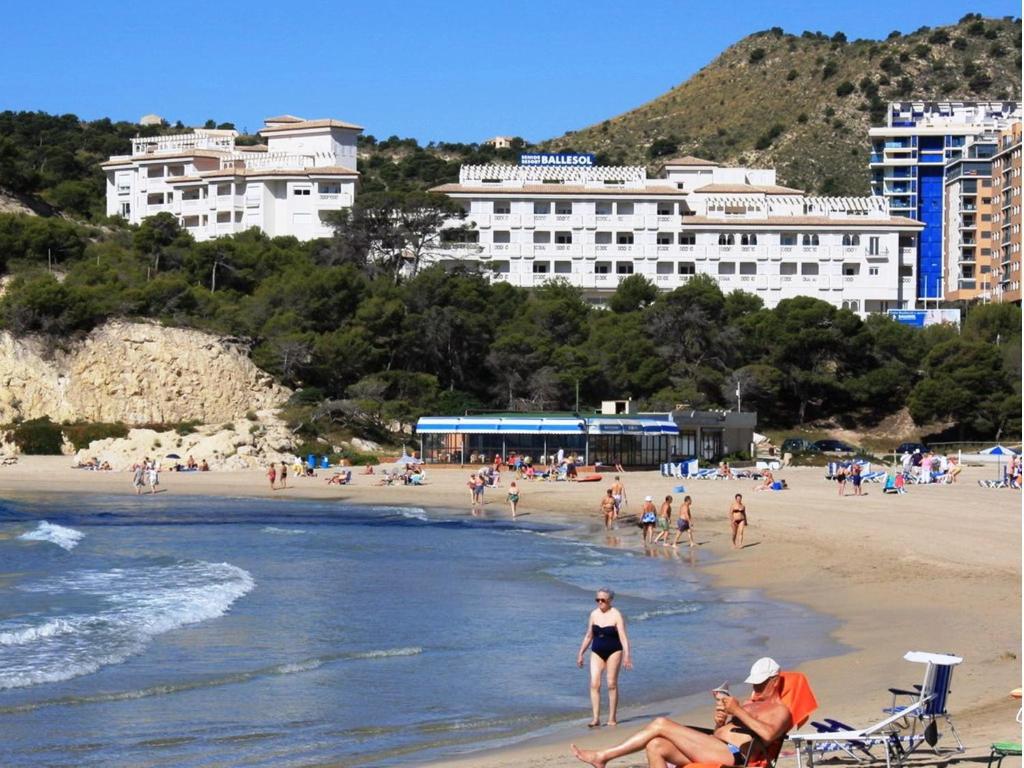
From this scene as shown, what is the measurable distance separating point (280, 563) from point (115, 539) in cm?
691

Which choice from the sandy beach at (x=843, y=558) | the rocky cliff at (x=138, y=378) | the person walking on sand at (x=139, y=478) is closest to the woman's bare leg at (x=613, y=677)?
the sandy beach at (x=843, y=558)

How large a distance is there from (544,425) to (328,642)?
110 feet

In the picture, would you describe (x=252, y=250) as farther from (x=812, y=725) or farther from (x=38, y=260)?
(x=812, y=725)

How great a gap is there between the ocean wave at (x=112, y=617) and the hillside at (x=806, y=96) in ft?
347

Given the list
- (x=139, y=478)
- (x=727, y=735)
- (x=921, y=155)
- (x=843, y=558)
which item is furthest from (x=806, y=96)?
(x=727, y=735)

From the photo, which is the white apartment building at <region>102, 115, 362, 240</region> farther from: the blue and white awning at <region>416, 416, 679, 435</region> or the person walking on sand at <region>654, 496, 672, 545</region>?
the person walking on sand at <region>654, 496, 672, 545</region>

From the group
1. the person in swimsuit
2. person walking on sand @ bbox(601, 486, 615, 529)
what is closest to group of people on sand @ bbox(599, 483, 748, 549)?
the person in swimsuit

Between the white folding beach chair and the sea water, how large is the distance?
10.2 feet

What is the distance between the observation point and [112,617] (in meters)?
20.3

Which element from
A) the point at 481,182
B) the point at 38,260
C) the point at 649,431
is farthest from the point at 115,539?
the point at 481,182

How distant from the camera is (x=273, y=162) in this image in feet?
278

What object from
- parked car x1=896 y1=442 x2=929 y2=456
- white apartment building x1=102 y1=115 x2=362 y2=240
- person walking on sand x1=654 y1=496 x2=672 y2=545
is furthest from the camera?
white apartment building x1=102 y1=115 x2=362 y2=240

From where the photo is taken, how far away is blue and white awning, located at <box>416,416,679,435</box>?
51344 millimetres

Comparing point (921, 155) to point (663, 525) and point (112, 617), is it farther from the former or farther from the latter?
point (112, 617)
